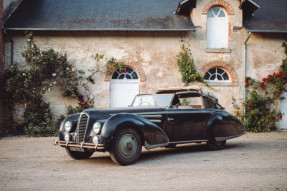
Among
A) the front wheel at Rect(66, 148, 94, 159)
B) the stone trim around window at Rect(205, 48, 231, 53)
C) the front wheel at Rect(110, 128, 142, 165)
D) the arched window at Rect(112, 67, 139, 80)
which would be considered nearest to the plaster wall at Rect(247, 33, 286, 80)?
the stone trim around window at Rect(205, 48, 231, 53)

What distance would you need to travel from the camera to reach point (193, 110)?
7.02m

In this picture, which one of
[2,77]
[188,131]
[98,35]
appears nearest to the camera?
[188,131]

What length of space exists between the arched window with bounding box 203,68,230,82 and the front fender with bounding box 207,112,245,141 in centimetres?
580

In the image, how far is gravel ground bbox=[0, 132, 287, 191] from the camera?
403cm

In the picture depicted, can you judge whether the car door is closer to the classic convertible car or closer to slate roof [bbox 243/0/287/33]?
the classic convertible car

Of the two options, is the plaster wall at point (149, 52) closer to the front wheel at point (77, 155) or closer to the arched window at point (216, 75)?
Answer: the arched window at point (216, 75)

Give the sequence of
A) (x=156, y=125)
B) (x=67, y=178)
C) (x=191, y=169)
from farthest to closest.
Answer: (x=156, y=125)
(x=191, y=169)
(x=67, y=178)

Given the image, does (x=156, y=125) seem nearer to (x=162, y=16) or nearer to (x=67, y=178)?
(x=67, y=178)

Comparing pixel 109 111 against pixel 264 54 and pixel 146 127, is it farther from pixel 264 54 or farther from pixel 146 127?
pixel 264 54

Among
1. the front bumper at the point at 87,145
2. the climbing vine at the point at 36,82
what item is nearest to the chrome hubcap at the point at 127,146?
the front bumper at the point at 87,145

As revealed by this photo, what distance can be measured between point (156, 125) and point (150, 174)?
1458 millimetres

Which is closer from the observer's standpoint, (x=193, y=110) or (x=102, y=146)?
(x=102, y=146)

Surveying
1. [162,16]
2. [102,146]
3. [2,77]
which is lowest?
[102,146]

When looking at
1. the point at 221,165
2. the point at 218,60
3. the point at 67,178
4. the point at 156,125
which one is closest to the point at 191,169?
the point at 221,165
